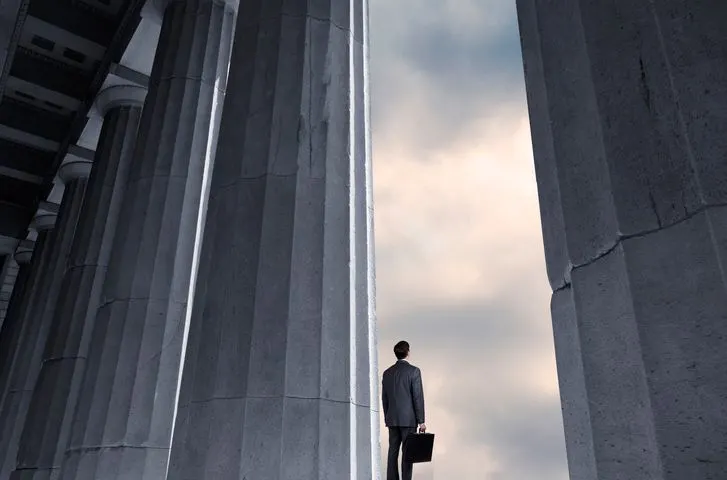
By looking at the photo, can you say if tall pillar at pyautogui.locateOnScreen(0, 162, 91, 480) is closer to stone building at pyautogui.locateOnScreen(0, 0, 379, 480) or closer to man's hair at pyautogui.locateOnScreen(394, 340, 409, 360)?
stone building at pyautogui.locateOnScreen(0, 0, 379, 480)

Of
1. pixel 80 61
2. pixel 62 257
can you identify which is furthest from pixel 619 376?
pixel 80 61

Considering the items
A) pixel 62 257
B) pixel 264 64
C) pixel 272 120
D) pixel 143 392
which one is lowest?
pixel 143 392

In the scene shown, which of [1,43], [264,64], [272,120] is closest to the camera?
[272,120]

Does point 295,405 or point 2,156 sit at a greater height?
point 2,156

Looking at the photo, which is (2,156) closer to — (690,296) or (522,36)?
(522,36)

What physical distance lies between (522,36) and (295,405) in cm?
1186

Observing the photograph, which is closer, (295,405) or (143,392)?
(295,405)

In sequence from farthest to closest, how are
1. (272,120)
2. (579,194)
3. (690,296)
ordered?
(272,120)
(579,194)
(690,296)

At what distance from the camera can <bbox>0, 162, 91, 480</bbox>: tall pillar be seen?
65.8m

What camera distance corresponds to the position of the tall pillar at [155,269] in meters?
29.9

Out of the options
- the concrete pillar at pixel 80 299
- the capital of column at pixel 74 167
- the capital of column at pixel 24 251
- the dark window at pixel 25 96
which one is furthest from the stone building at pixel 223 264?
the capital of column at pixel 24 251

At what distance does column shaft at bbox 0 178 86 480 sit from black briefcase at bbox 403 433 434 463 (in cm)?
5439

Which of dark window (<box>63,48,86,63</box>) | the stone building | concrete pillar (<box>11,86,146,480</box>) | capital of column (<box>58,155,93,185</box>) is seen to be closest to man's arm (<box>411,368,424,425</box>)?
the stone building

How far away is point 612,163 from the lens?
31.5 feet
